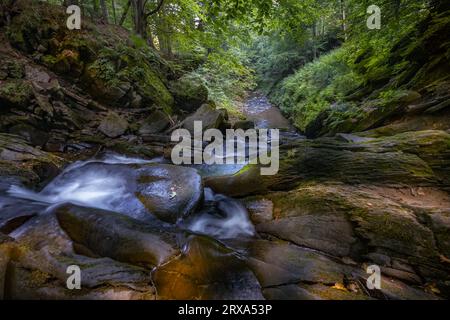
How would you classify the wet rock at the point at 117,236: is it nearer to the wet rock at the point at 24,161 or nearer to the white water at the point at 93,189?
the white water at the point at 93,189

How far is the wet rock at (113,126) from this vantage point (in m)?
7.01

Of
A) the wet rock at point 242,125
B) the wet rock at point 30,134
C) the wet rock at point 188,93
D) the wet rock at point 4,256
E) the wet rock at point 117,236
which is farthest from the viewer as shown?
the wet rock at point 242,125

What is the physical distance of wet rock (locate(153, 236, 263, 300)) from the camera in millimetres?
2416

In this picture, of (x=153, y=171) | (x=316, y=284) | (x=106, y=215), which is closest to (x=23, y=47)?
(x=153, y=171)

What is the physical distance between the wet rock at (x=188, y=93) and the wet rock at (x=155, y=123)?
6.76ft

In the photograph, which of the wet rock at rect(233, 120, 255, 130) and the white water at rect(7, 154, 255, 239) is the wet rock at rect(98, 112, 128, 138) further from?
the wet rock at rect(233, 120, 255, 130)

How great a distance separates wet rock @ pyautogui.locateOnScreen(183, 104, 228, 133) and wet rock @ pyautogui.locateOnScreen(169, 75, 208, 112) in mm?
1286

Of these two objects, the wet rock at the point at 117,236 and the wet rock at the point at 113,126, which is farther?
the wet rock at the point at 113,126

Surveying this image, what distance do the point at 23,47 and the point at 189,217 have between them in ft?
23.8

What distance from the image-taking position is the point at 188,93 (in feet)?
34.8

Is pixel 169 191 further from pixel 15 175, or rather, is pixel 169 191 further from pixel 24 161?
pixel 24 161

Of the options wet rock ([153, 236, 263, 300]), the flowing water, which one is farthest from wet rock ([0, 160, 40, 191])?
wet rock ([153, 236, 263, 300])

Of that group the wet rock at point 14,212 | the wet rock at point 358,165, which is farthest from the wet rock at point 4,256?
the wet rock at point 358,165

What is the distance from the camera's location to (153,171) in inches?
182
